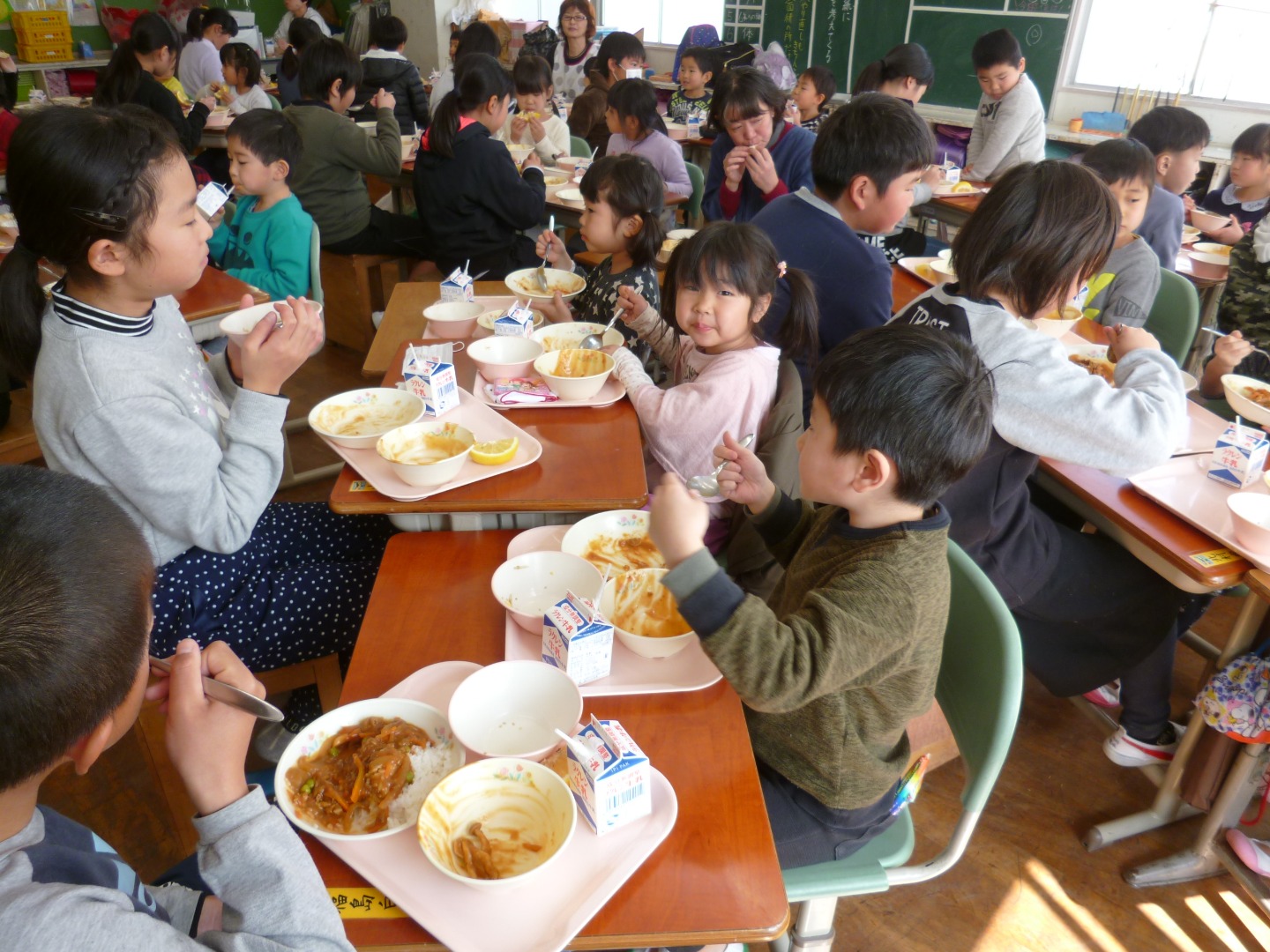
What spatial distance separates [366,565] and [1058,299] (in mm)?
1518

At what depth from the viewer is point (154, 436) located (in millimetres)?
1392

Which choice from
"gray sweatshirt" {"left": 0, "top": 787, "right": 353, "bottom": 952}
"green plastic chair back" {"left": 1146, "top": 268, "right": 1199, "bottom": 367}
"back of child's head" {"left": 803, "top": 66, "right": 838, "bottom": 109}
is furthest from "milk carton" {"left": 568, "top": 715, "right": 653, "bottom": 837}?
"back of child's head" {"left": 803, "top": 66, "right": 838, "bottom": 109}

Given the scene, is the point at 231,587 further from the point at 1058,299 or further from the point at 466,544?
the point at 1058,299

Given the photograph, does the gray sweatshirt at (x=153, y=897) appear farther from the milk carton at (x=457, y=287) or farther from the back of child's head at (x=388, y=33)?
the back of child's head at (x=388, y=33)

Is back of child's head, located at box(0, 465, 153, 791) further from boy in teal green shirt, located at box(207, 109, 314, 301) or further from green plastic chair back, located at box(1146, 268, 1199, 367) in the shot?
green plastic chair back, located at box(1146, 268, 1199, 367)

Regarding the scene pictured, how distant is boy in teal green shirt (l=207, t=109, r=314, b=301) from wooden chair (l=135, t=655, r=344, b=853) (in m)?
1.64

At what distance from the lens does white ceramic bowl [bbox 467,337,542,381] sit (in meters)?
1.99

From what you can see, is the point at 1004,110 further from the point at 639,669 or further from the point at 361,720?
the point at 361,720

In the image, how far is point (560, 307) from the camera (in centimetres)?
244

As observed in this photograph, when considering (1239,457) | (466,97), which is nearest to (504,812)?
(1239,457)

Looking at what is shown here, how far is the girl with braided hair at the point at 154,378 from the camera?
54.1 inches

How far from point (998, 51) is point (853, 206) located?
8.82 ft

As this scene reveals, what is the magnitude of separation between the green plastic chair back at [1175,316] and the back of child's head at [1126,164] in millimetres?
310

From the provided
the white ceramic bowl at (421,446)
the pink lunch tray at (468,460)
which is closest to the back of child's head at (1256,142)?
the pink lunch tray at (468,460)
